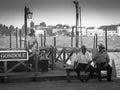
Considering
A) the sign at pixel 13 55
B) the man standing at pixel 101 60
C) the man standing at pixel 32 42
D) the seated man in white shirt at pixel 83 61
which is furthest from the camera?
the man standing at pixel 32 42

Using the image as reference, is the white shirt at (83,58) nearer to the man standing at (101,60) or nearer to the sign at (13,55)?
the man standing at (101,60)

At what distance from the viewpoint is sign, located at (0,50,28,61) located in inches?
343

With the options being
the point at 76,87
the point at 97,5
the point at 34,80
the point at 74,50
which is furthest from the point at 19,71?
the point at 97,5

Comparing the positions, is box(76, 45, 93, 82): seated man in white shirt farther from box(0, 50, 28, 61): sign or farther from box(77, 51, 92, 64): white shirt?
box(0, 50, 28, 61): sign

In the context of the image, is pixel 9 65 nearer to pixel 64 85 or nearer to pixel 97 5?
pixel 64 85

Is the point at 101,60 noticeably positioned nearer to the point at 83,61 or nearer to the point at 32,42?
the point at 83,61

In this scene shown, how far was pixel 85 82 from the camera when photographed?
8.87 metres

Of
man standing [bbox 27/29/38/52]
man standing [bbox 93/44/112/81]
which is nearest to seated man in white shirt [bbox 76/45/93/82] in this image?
man standing [bbox 93/44/112/81]

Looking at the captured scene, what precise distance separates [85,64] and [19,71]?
2.66 m

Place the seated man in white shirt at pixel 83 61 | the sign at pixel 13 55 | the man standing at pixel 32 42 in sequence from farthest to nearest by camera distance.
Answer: the man standing at pixel 32 42 < the seated man in white shirt at pixel 83 61 < the sign at pixel 13 55

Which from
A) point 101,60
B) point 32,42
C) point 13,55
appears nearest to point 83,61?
point 101,60

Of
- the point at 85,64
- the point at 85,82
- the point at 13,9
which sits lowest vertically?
the point at 85,82

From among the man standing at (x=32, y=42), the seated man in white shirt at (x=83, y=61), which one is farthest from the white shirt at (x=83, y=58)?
the man standing at (x=32, y=42)

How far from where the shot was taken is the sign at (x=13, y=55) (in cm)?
871
